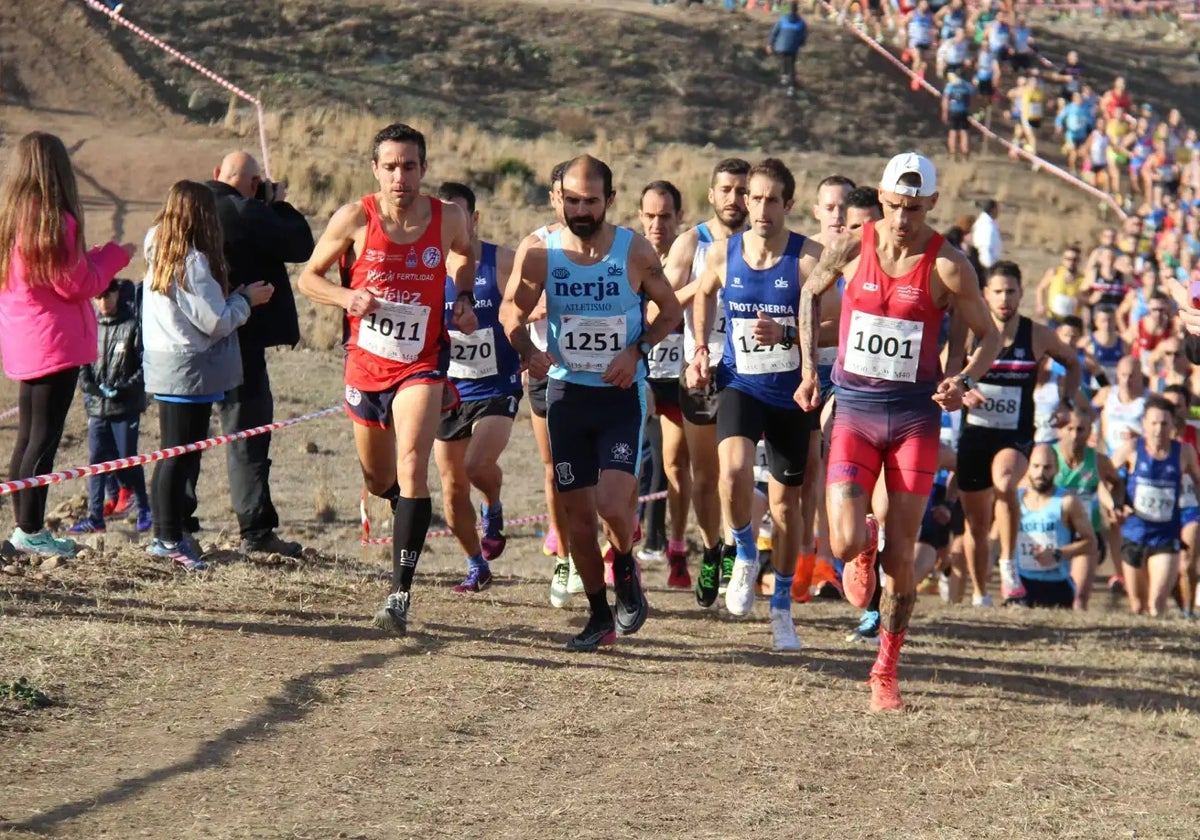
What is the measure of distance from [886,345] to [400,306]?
218 cm

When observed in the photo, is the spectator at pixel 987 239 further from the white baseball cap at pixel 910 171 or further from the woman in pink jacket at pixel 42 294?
the woman in pink jacket at pixel 42 294

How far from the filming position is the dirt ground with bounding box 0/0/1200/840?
5.99m

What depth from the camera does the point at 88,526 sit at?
12.5 meters

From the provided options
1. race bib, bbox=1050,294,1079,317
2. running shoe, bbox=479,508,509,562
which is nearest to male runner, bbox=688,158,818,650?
running shoe, bbox=479,508,509,562

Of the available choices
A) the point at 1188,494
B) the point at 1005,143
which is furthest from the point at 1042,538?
the point at 1005,143

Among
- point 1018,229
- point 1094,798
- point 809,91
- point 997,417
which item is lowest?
point 1094,798

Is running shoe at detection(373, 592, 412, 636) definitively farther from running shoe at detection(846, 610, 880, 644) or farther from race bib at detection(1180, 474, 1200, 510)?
race bib at detection(1180, 474, 1200, 510)

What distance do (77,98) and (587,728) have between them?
2673cm

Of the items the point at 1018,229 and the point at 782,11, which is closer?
the point at 1018,229

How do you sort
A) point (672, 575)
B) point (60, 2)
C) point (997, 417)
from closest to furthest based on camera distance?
point (672, 575), point (997, 417), point (60, 2)

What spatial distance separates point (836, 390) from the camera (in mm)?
7965

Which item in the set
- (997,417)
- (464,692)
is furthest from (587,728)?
(997,417)

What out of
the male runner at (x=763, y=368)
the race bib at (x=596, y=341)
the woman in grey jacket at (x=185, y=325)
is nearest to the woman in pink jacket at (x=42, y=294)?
the woman in grey jacket at (x=185, y=325)

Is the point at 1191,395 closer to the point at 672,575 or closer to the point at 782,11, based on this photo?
the point at 672,575
